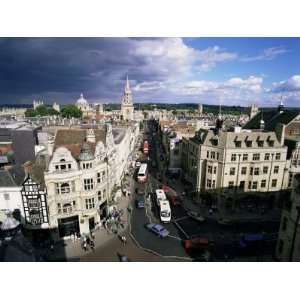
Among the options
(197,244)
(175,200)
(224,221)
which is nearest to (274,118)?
(224,221)

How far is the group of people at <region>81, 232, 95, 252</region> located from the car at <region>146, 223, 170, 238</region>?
825cm

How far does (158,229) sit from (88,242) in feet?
33.0

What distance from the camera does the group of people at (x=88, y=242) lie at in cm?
2789

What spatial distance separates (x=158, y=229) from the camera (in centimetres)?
3091

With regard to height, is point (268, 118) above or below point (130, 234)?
above

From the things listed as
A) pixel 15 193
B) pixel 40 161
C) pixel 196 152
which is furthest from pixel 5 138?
pixel 196 152

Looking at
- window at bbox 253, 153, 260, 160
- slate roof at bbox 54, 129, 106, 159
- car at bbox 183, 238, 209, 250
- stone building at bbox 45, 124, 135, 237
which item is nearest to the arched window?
stone building at bbox 45, 124, 135, 237

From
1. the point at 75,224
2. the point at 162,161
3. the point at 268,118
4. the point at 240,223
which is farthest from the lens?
the point at 162,161

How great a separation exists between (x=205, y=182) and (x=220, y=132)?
972 cm

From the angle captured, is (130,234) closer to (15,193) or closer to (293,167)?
(15,193)

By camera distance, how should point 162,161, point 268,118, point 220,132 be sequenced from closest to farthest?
point 220,132 → point 268,118 → point 162,161

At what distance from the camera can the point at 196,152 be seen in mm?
42094

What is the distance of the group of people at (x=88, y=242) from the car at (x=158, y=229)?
825cm

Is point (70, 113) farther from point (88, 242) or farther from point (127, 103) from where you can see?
point (88, 242)
